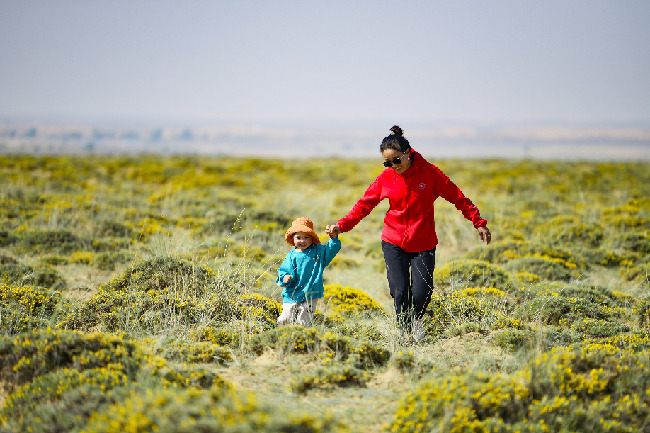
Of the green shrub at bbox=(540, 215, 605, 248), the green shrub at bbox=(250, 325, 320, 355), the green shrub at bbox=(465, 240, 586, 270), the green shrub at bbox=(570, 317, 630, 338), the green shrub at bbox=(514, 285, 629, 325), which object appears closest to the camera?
the green shrub at bbox=(250, 325, 320, 355)

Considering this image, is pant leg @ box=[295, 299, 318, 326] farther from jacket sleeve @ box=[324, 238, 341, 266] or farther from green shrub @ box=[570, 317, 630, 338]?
green shrub @ box=[570, 317, 630, 338]

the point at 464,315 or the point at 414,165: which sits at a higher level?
the point at 414,165

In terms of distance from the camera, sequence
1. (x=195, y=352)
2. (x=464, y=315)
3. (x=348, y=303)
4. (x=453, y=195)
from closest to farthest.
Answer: (x=195, y=352), (x=453, y=195), (x=464, y=315), (x=348, y=303)

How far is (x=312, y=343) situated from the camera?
436 centimetres

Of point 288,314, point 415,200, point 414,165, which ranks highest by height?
point 414,165

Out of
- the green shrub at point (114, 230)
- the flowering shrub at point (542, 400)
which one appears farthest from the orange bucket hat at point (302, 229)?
the green shrub at point (114, 230)

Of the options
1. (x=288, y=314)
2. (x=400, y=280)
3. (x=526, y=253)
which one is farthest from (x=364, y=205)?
(x=526, y=253)

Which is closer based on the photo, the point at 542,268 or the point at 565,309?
the point at 565,309

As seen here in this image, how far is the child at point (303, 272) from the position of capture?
189 inches

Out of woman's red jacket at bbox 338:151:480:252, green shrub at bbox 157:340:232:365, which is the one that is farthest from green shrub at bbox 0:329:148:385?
woman's red jacket at bbox 338:151:480:252

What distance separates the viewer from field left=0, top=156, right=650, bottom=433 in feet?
9.90

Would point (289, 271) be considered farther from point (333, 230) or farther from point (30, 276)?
point (30, 276)

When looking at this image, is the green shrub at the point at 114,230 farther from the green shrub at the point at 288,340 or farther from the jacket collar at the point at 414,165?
the jacket collar at the point at 414,165

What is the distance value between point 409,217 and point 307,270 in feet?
3.67
